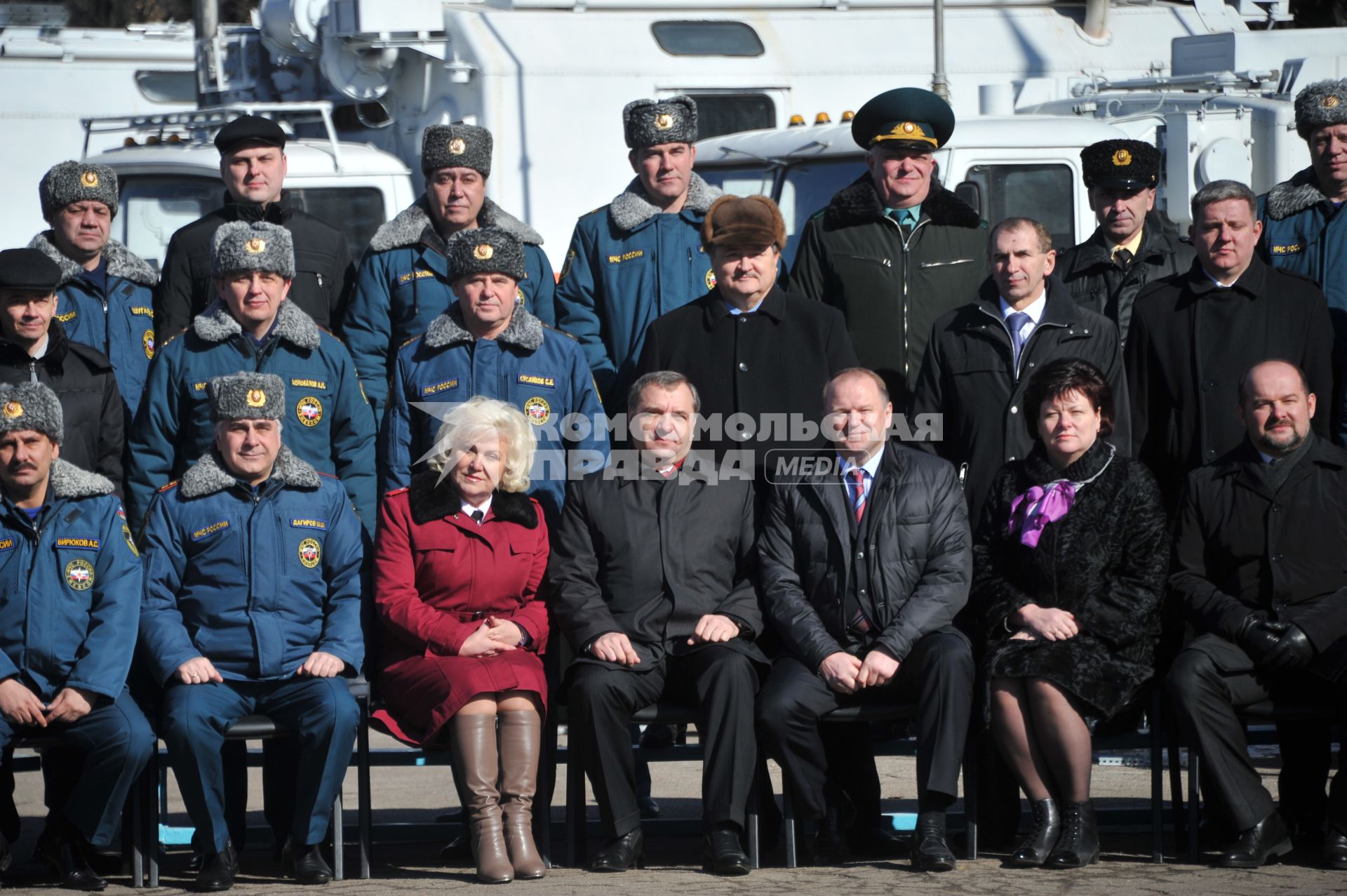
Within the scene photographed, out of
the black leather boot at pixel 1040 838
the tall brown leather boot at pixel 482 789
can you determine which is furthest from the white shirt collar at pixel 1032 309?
the tall brown leather boot at pixel 482 789

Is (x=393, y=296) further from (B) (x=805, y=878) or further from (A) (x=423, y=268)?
(B) (x=805, y=878)

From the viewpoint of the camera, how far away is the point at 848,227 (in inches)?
267

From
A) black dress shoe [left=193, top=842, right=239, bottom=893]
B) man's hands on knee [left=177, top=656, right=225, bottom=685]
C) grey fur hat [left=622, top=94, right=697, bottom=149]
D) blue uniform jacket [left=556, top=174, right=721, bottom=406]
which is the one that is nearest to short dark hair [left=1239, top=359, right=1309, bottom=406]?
blue uniform jacket [left=556, top=174, right=721, bottom=406]

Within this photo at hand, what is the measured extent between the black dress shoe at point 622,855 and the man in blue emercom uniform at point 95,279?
2.40 m

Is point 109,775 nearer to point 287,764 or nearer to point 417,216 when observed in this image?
point 287,764

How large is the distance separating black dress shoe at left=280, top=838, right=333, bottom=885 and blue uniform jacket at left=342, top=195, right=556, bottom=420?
175 cm

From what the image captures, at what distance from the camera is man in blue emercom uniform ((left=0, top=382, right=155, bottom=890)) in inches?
225

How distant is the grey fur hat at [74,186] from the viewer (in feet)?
22.3

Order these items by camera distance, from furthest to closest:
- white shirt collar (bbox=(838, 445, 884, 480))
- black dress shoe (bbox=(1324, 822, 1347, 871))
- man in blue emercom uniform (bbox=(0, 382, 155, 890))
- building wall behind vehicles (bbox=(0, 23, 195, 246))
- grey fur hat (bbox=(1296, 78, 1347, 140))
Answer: building wall behind vehicles (bbox=(0, 23, 195, 246)) → grey fur hat (bbox=(1296, 78, 1347, 140)) → white shirt collar (bbox=(838, 445, 884, 480)) → man in blue emercom uniform (bbox=(0, 382, 155, 890)) → black dress shoe (bbox=(1324, 822, 1347, 871))

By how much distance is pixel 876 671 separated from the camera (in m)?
5.80

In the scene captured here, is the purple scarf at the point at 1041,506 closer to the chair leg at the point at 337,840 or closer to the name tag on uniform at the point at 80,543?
the chair leg at the point at 337,840

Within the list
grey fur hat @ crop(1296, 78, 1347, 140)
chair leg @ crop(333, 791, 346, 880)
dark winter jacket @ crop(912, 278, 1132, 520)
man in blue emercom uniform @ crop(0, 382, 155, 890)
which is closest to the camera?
man in blue emercom uniform @ crop(0, 382, 155, 890)

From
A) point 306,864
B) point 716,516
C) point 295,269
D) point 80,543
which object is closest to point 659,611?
point 716,516

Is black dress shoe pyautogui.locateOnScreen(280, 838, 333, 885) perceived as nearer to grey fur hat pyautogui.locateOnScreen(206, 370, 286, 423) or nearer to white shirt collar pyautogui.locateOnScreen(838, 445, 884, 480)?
grey fur hat pyautogui.locateOnScreen(206, 370, 286, 423)
